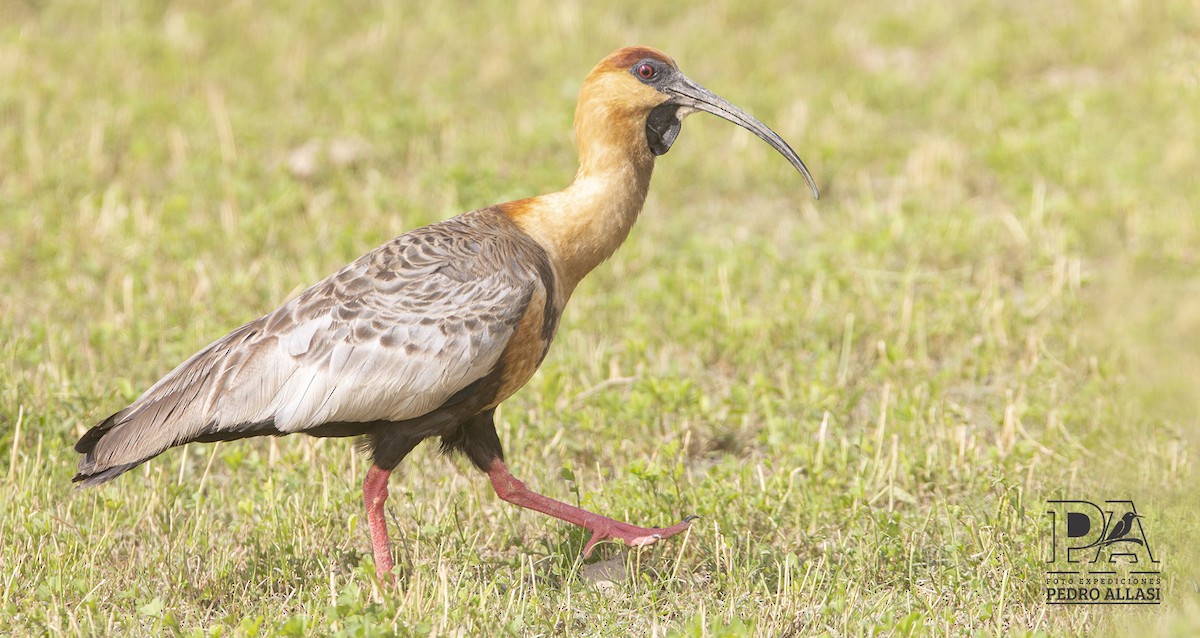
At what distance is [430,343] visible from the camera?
5.08 meters

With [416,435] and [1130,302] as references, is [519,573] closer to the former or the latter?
[416,435]

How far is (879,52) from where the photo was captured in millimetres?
12602

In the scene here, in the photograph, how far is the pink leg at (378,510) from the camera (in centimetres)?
521

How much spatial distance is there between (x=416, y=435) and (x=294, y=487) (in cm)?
100

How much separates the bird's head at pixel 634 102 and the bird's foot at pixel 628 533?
1.56 meters

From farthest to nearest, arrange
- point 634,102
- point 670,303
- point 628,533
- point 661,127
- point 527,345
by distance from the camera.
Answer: point 670,303, point 661,127, point 634,102, point 628,533, point 527,345

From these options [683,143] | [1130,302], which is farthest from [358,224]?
[1130,302]

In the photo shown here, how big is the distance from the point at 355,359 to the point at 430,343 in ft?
→ 0.99

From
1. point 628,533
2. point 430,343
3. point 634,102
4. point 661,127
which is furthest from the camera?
point 661,127

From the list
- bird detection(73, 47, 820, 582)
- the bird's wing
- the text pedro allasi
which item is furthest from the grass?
the bird's wing

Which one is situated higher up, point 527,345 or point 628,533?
point 527,345

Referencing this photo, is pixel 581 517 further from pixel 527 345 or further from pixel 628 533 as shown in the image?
pixel 527 345

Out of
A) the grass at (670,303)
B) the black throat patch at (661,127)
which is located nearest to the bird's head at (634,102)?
the black throat patch at (661,127)

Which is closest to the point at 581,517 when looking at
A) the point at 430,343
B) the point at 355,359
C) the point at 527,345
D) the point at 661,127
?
the point at 527,345
